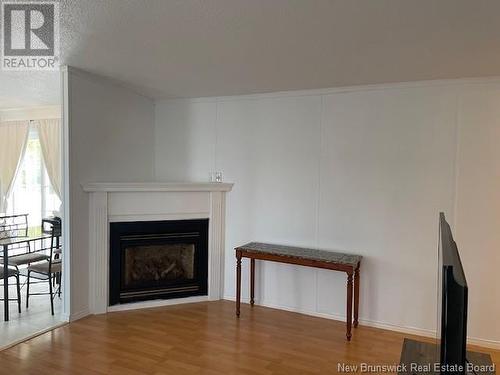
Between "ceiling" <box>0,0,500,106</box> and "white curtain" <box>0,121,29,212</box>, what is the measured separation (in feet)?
8.07

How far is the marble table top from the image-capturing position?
345cm

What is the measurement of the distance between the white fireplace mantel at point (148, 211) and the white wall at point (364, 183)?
16 centimetres

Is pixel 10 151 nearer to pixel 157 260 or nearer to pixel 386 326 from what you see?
pixel 157 260

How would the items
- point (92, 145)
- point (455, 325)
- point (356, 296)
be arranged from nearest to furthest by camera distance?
point (455, 325)
point (356, 296)
point (92, 145)

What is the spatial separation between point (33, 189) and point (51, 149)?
2.52ft

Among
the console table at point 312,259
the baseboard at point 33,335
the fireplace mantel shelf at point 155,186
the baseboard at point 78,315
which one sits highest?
the fireplace mantel shelf at point 155,186

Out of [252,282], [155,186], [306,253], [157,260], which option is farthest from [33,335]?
[306,253]

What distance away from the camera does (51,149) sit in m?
5.59

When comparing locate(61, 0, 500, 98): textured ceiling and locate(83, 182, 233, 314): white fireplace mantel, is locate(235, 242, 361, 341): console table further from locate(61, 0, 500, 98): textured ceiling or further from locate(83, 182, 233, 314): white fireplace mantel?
locate(61, 0, 500, 98): textured ceiling

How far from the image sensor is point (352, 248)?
3768mm

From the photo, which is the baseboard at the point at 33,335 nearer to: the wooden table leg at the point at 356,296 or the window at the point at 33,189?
the window at the point at 33,189

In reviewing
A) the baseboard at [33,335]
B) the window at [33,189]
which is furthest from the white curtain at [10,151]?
the baseboard at [33,335]

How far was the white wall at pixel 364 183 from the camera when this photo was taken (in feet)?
11.0

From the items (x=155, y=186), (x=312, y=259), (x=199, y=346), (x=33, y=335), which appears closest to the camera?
(x=199, y=346)
